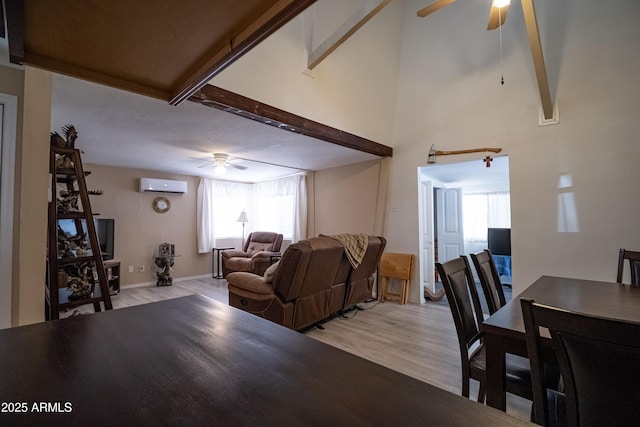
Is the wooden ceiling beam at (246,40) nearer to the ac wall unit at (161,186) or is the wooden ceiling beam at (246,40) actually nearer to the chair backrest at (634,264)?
the chair backrest at (634,264)

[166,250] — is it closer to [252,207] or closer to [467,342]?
[252,207]

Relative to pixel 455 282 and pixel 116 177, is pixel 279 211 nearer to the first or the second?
pixel 116 177

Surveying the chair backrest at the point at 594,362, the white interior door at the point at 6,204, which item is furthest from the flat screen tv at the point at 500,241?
the white interior door at the point at 6,204

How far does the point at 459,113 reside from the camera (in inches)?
150

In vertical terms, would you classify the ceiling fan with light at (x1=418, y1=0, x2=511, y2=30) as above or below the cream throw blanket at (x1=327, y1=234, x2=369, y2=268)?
above

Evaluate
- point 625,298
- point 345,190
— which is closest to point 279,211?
point 345,190

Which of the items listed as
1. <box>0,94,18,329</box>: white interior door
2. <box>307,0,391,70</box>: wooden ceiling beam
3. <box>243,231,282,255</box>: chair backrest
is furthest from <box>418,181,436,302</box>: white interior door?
<box>0,94,18,329</box>: white interior door

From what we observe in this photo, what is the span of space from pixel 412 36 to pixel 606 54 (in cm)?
229

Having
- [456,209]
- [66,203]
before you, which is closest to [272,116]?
[66,203]

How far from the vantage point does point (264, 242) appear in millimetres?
5898

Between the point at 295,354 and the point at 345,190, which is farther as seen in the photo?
the point at 345,190

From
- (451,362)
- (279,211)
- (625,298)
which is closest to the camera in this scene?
(625,298)

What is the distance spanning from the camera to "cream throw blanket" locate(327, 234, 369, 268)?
3070 mm

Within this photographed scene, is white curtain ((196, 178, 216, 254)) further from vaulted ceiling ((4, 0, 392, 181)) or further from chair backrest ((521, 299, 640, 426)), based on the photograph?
chair backrest ((521, 299, 640, 426))
